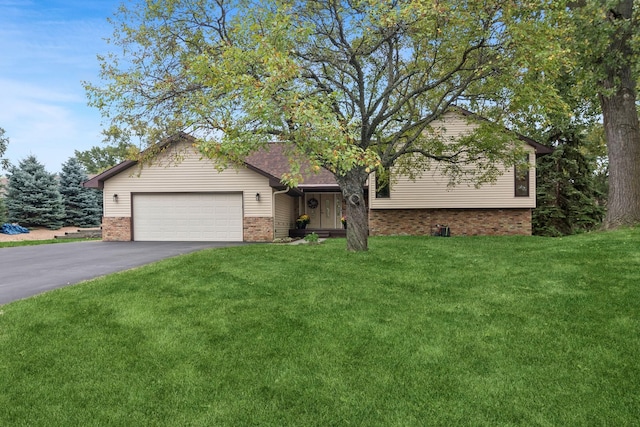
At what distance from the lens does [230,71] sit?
A: 8.23 metres

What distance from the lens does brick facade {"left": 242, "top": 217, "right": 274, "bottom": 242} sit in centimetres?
1869

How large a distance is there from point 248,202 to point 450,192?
29.6ft

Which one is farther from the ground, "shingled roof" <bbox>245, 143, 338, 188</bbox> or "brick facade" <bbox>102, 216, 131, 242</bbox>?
"shingled roof" <bbox>245, 143, 338, 188</bbox>

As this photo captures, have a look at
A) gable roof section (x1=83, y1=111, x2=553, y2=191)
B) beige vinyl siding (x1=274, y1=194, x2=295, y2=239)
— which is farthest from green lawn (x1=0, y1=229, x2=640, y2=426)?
beige vinyl siding (x1=274, y1=194, x2=295, y2=239)

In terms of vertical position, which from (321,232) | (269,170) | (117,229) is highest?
(269,170)

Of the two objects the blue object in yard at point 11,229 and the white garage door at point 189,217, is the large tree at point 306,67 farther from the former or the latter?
the blue object in yard at point 11,229

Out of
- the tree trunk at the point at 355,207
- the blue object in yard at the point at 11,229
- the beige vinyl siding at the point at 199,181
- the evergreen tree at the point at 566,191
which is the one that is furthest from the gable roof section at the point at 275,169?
the blue object in yard at the point at 11,229

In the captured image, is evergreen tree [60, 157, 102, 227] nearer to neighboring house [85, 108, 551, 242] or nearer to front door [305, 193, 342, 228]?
neighboring house [85, 108, 551, 242]

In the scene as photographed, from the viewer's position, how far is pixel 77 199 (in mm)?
31250

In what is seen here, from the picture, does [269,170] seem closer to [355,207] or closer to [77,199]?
[355,207]

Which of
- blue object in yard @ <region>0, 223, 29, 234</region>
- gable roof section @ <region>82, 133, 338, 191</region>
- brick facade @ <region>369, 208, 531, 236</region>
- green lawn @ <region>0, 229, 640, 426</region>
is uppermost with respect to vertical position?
gable roof section @ <region>82, 133, 338, 191</region>

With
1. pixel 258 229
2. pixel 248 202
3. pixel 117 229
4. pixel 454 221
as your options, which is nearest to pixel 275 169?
pixel 248 202

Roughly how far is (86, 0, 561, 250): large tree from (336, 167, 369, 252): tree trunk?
28 mm

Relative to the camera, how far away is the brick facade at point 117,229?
19312 mm
